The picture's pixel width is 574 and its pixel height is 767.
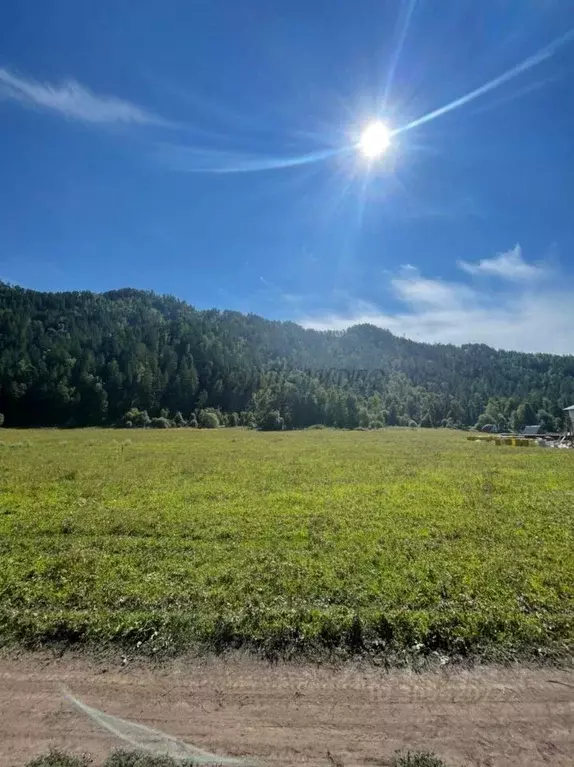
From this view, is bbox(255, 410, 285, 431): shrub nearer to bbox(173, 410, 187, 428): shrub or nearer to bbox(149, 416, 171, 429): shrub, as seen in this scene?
bbox(173, 410, 187, 428): shrub

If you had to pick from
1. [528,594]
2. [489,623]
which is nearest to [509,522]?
[528,594]

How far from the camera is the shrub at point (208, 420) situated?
108062 millimetres

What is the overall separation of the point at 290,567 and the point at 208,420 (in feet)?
335

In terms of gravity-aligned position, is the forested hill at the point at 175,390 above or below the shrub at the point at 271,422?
above

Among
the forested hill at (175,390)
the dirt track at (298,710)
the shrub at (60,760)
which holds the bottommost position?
the shrub at (60,760)

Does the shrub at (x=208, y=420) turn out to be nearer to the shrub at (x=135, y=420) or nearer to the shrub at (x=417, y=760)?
the shrub at (x=135, y=420)

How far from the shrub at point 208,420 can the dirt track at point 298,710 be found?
103 m

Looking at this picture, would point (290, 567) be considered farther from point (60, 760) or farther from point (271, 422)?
point (271, 422)

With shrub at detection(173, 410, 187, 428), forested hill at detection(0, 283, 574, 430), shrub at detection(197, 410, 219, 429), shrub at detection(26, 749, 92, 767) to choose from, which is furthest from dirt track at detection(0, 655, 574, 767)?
shrub at detection(173, 410, 187, 428)

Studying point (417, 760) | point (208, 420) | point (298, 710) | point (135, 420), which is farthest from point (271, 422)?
point (417, 760)

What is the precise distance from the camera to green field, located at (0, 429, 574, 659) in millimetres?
6633

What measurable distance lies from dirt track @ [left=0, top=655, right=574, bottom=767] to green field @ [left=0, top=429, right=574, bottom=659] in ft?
1.86

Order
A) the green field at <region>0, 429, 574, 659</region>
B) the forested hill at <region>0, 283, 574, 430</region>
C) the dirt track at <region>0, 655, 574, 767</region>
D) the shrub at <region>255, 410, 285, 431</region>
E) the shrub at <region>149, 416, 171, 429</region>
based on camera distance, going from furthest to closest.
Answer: the forested hill at <region>0, 283, 574, 430</region> < the shrub at <region>255, 410, 285, 431</region> < the shrub at <region>149, 416, 171, 429</region> < the green field at <region>0, 429, 574, 659</region> < the dirt track at <region>0, 655, 574, 767</region>

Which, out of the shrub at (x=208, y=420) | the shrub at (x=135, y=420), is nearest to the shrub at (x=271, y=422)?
the shrub at (x=208, y=420)
